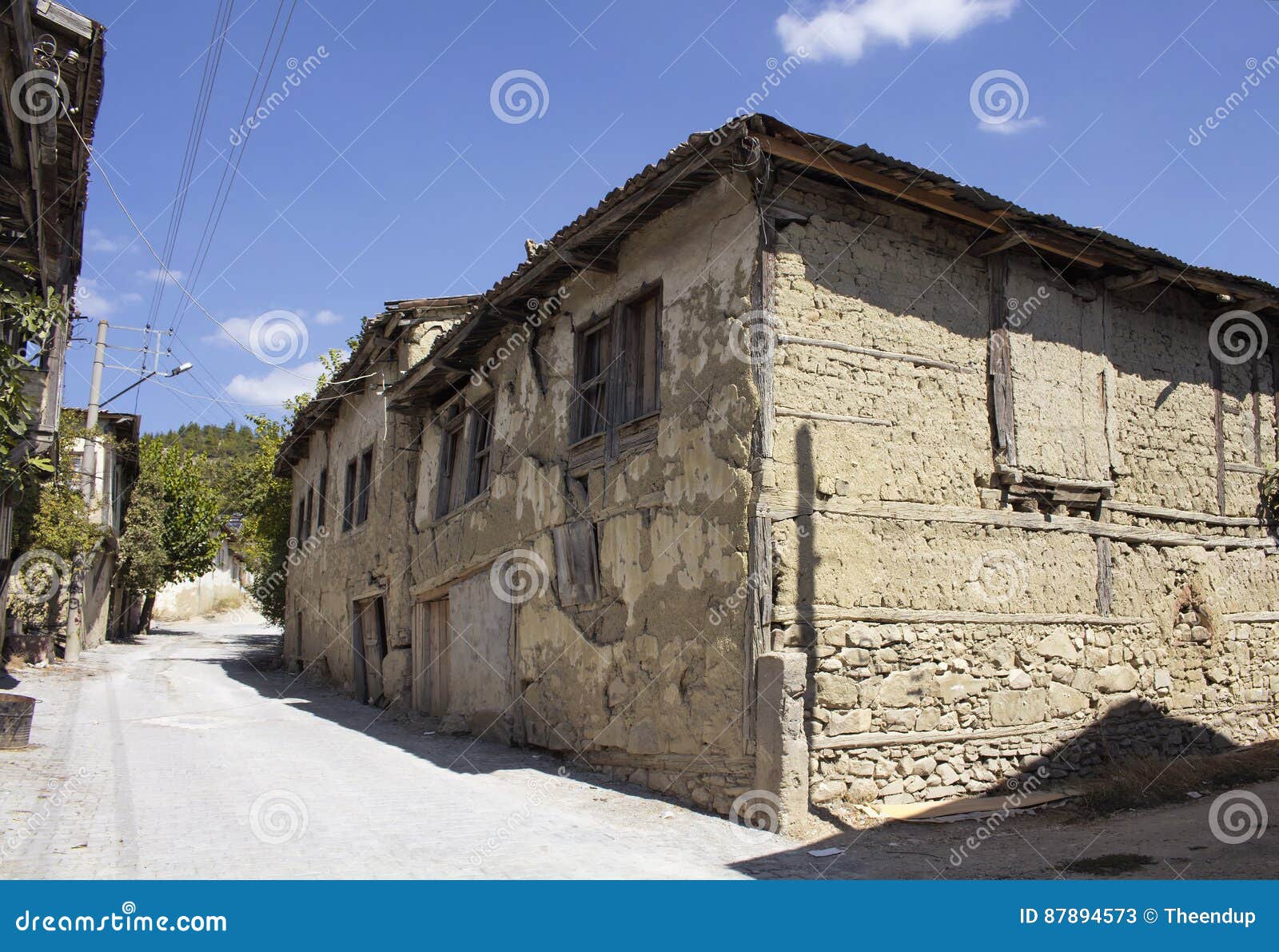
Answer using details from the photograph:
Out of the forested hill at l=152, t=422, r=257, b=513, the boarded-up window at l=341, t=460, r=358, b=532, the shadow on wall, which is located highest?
the forested hill at l=152, t=422, r=257, b=513

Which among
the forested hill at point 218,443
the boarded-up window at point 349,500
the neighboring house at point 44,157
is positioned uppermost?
the forested hill at point 218,443

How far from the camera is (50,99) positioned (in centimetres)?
952

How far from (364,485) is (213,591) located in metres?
38.2

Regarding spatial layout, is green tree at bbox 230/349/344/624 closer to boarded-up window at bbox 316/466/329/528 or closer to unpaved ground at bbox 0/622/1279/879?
boarded-up window at bbox 316/466/329/528

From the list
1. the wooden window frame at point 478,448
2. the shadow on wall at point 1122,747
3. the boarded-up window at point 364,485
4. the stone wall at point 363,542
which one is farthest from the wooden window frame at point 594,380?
the boarded-up window at point 364,485

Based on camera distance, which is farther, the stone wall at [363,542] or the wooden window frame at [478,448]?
the stone wall at [363,542]

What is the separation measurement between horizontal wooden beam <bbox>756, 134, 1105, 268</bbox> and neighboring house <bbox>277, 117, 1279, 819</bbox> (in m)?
0.03

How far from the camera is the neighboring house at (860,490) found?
7.24 metres

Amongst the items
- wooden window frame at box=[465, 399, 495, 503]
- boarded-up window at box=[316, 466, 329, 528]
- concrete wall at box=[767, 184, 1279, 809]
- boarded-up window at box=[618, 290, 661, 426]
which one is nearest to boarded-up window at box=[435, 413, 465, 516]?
wooden window frame at box=[465, 399, 495, 503]

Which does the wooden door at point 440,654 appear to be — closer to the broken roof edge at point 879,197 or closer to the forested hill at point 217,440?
the broken roof edge at point 879,197

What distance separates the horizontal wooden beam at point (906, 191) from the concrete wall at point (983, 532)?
12.0 inches

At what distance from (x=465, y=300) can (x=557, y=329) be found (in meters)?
5.63

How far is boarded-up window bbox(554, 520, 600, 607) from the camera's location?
916cm

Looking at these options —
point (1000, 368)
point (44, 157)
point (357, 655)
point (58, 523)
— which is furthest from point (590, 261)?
point (58, 523)
